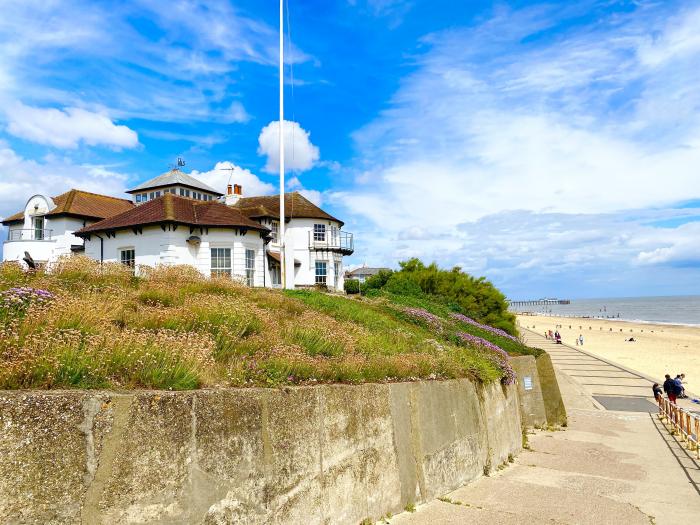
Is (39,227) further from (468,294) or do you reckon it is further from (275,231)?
(468,294)

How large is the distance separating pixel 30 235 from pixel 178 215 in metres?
11.5

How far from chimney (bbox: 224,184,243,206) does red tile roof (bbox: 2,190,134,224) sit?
642 cm

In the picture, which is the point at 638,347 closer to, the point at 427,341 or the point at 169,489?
the point at 427,341

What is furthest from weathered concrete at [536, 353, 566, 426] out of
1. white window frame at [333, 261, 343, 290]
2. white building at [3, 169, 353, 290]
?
white window frame at [333, 261, 343, 290]

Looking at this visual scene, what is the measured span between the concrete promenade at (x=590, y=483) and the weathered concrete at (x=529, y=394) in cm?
81

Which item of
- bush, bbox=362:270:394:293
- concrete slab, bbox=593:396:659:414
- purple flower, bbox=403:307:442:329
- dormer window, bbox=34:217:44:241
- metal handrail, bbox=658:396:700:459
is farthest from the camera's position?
bush, bbox=362:270:394:293

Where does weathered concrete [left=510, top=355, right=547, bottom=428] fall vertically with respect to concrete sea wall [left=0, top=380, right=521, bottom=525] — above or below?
below

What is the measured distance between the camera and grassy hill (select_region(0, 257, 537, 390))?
181 inches

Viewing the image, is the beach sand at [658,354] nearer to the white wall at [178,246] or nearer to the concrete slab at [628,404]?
the concrete slab at [628,404]

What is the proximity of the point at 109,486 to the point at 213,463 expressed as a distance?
2.74ft

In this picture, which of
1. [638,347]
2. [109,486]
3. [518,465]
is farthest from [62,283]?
[638,347]

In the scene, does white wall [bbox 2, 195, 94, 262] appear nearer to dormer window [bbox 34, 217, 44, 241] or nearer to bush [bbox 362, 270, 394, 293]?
dormer window [bbox 34, 217, 44, 241]

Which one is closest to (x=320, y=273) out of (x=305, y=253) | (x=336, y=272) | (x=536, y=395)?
(x=336, y=272)

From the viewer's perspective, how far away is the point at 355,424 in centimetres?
599
